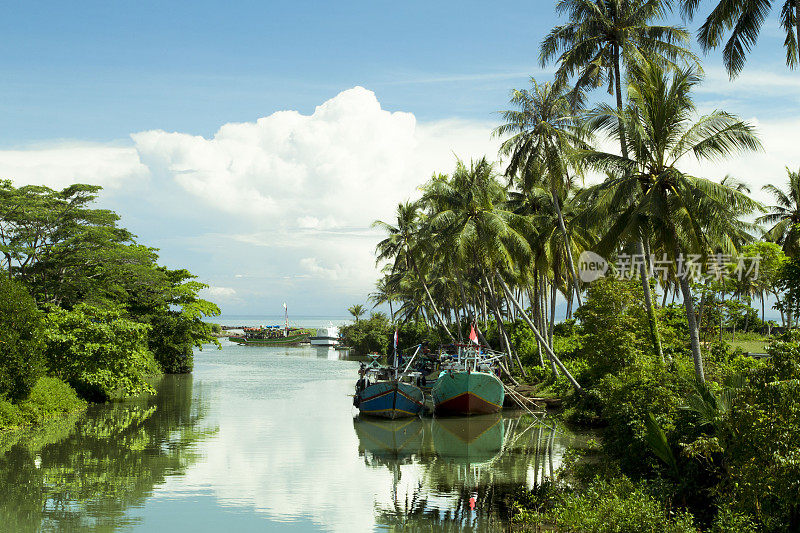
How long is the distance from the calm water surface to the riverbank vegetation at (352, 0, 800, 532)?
2.34 meters

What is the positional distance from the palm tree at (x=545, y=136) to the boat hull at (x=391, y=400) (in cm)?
920

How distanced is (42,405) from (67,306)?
1094 cm

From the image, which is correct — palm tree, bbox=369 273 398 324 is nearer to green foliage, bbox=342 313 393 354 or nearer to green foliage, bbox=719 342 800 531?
green foliage, bbox=342 313 393 354

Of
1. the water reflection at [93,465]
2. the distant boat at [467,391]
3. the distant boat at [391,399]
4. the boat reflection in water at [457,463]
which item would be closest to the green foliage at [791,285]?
the boat reflection in water at [457,463]

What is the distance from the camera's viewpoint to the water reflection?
13852mm

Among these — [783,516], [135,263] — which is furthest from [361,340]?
[783,516]

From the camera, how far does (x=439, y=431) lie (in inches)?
1027

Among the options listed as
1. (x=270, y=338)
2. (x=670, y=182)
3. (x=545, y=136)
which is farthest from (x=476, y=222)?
(x=270, y=338)

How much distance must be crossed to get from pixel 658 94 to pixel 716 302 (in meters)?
8.19

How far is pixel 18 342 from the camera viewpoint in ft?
74.3

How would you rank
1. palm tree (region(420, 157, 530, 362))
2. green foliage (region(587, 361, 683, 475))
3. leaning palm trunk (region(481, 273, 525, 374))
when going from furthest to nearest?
leaning palm trunk (region(481, 273, 525, 374)), palm tree (region(420, 157, 530, 362)), green foliage (region(587, 361, 683, 475))

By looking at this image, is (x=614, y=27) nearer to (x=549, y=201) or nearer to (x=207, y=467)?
(x=549, y=201)

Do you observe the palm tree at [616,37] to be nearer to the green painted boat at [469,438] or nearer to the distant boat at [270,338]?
the green painted boat at [469,438]

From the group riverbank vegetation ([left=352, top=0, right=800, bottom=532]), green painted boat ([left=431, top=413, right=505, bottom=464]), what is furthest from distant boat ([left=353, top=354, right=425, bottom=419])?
riverbank vegetation ([left=352, top=0, right=800, bottom=532])
